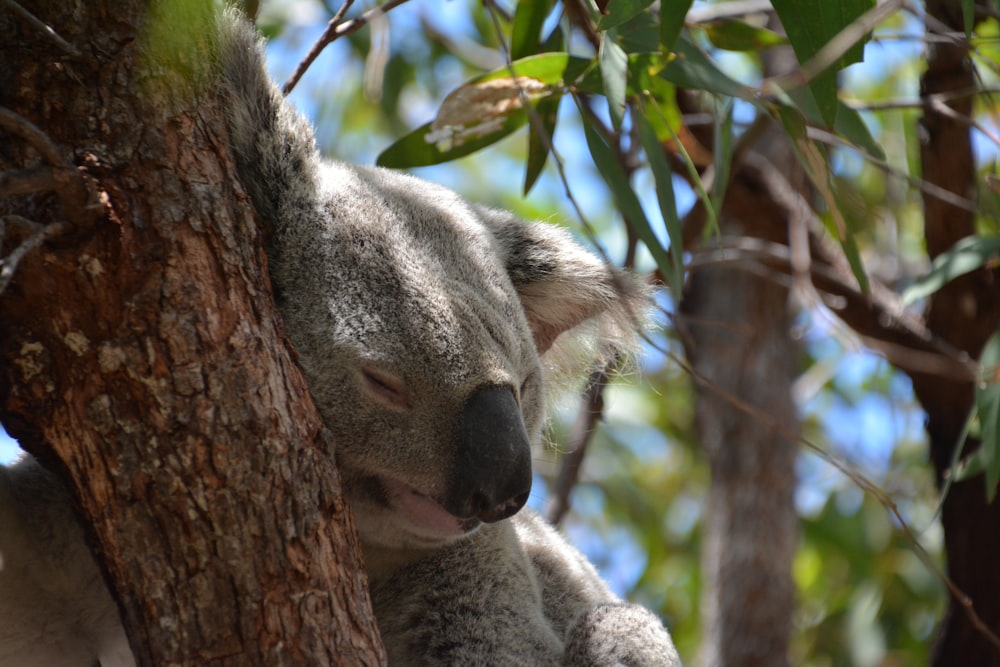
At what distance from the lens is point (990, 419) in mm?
2801

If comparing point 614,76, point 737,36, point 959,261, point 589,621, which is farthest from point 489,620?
point 959,261

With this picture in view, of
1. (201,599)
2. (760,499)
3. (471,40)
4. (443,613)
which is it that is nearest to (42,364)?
(201,599)

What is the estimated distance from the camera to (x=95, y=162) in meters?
1.54

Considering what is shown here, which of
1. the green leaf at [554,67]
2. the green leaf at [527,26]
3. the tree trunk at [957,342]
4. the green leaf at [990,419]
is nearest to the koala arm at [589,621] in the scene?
the green leaf at [990,419]

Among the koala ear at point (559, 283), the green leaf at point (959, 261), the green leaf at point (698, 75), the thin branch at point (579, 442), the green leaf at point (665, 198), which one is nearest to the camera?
the green leaf at point (665, 198)

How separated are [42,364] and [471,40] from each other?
4529 mm

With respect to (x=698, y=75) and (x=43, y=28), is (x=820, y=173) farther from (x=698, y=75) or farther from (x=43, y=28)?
(x=43, y=28)

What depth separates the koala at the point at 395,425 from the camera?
6.17ft

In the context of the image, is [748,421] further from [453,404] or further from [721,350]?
[453,404]

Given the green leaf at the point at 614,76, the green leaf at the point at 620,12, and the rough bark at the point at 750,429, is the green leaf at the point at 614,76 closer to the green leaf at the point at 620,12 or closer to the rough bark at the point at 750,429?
the green leaf at the point at 620,12

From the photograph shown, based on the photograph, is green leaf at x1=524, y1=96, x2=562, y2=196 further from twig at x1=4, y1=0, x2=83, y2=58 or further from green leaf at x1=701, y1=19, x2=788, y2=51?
twig at x1=4, y1=0, x2=83, y2=58

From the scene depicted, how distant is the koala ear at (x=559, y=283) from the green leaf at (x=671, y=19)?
70 cm

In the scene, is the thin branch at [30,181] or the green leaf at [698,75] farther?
the green leaf at [698,75]

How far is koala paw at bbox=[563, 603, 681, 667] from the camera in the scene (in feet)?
7.09
